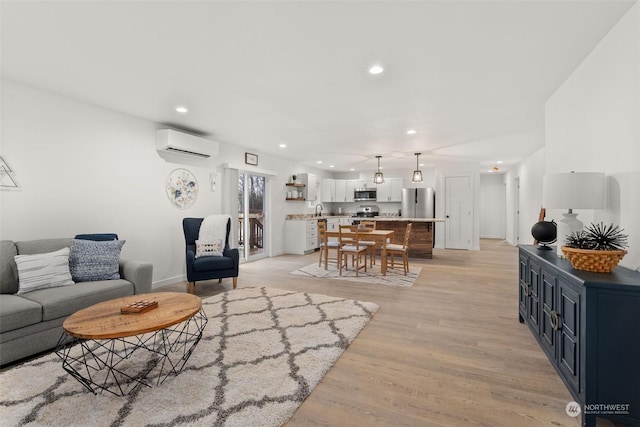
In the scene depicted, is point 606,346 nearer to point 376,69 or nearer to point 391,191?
point 376,69

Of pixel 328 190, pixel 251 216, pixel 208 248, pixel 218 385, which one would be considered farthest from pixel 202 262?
pixel 328 190

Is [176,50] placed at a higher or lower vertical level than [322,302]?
higher

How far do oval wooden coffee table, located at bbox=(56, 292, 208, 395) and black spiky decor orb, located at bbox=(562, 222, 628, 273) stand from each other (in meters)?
2.54

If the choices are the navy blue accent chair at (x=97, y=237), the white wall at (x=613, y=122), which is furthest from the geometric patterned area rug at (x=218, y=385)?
the white wall at (x=613, y=122)

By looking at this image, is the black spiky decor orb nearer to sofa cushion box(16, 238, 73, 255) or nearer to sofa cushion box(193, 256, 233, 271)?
sofa cushion box(193, 256, 233, 271)

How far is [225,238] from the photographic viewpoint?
182 inches

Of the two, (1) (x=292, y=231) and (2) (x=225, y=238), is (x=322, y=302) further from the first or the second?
(1) (x=292, y=231)

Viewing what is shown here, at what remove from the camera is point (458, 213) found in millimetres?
8188

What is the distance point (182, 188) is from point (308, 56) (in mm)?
3257

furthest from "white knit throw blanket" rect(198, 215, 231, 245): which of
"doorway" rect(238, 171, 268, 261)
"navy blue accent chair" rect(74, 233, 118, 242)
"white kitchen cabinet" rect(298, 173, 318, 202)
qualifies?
"white kitchen cabinet" rect(298, 173, 318, 202)

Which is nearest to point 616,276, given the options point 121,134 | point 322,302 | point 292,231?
point 322,302

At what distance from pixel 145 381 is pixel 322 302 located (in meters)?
2.07

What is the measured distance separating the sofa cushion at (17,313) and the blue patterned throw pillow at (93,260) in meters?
0.54

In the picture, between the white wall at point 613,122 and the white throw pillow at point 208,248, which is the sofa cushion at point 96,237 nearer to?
the white throw pillow at point 208,248
